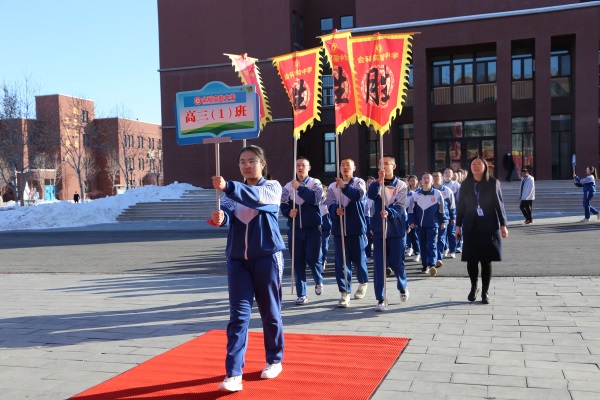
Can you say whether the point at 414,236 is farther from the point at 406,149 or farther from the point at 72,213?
the point at 406,149

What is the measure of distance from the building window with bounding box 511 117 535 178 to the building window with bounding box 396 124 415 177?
575cm

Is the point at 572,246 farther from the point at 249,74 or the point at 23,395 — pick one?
the point at 23,395

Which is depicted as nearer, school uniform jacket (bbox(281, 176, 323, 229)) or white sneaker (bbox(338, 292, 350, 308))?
white sneaker (bbox(338, 292, 350, 308))

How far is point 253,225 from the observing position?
4809mm

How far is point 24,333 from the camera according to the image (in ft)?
22.3

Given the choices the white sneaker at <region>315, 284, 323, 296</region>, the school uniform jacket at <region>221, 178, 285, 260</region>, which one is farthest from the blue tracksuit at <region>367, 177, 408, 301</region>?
the school uniform jacket at <region>221, 178, 285, 260</region>

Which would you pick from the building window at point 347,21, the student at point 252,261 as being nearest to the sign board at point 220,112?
the student at point 252,261

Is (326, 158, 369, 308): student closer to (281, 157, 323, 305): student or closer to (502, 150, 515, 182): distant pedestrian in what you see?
(281, 157, 323, 305): student

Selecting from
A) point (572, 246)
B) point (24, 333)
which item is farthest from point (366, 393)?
point (572, 246)

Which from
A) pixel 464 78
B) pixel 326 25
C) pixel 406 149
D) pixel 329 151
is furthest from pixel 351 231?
pixel 326 25

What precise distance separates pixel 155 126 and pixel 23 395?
8143 centimetres

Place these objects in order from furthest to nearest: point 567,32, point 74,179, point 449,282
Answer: point 74,179 → point 567,32 → point 449,282

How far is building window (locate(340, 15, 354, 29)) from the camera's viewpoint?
128 ft

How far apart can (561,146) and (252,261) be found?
3146 cm
